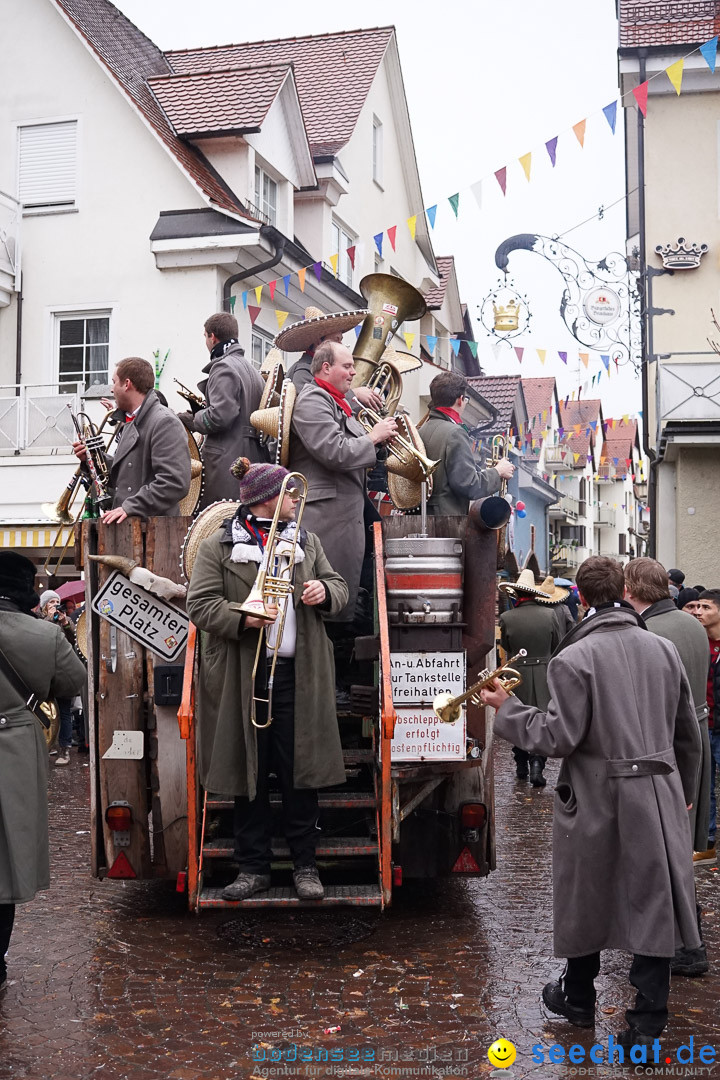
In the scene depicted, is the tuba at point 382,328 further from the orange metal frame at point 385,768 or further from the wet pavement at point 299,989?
the wet pavement at point 299,989

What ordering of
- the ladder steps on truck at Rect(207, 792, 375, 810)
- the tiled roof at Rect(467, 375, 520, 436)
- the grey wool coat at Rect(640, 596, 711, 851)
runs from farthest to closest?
the tiled roof at Rect(467, 375, 520, 436)
the grey wool coat at Rect(640, 596, 711, 851)
the ladder steps on truck at Rect(207, 792, 375, 810)

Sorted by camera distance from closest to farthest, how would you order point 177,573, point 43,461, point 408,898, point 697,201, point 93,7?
point 177,573
point 408,898
point 43,461
point 697,201
point 93,7

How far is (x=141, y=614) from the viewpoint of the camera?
6.12 m

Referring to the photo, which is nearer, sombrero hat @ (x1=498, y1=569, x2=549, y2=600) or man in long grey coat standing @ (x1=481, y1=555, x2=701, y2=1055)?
man in long grey coat standing @ (x1=481, y1=555, x2=701, y2=1055)

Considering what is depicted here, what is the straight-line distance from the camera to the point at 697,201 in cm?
1938

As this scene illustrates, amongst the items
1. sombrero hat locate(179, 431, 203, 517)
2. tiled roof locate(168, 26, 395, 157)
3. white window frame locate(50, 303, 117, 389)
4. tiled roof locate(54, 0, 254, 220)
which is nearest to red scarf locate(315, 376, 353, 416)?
sombrero hat locate(179, 431, 203, 517)

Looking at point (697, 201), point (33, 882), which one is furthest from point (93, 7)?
point (33, 882)

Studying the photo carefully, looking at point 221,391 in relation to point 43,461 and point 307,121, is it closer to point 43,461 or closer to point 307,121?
point 43,461

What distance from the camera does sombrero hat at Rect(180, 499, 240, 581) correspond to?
6.05m

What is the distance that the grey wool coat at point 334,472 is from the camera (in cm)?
615

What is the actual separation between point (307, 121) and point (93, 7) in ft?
15.0

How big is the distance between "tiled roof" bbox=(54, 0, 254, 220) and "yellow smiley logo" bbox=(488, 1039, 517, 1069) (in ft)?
47.3

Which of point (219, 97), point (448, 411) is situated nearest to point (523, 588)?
point (448, 411)

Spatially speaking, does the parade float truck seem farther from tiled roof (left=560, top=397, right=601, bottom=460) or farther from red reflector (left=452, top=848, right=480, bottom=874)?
tiled roof (left=560, top=397, right=601, bottom=460)
